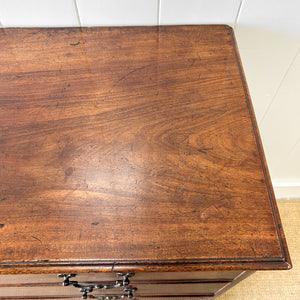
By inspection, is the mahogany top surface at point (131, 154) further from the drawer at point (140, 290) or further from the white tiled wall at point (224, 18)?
the drawer at point (140, 290)

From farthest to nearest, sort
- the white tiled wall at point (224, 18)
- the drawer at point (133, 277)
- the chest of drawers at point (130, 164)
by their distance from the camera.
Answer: the white tiled wall at point (224, 18) < the drawer at point (133, 277) < the chest of drawers at point (130, 164)

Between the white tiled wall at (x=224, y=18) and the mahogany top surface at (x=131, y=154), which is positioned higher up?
the white tiled wall at (x=224, y=18)

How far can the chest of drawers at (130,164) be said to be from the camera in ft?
1.41

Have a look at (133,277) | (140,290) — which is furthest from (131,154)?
(140,290)

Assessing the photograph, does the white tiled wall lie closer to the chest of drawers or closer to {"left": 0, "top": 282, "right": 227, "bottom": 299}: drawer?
the chest of drawers

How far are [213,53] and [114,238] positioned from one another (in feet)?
1.57

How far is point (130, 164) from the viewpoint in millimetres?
503

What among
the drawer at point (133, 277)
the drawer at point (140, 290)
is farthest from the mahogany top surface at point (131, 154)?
the drawer at point (140, 290)

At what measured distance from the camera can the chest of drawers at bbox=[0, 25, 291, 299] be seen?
1.41 feet

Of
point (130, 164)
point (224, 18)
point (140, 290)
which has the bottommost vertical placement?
point (140, 290)

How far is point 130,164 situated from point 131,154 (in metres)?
0.02

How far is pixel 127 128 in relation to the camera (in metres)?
0.54

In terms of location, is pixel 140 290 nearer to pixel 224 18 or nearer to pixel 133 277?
pixel 133 277

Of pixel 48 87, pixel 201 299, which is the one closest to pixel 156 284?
pixel 201 299
